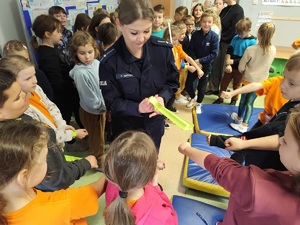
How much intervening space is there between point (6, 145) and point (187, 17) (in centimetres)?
364

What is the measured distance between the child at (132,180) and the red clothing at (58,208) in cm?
13

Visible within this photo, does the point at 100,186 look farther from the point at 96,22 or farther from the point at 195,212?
the point at 96,22

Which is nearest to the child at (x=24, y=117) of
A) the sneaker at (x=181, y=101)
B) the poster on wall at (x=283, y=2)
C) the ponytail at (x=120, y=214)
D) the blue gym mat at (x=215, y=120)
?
the ponytail at (x=120, y=214)

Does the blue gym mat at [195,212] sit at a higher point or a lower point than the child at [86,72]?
lower

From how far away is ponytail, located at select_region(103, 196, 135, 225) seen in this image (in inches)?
32.9

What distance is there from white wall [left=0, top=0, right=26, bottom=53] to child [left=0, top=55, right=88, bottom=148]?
1665 millimetres

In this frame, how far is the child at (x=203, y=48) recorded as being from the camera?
315cm

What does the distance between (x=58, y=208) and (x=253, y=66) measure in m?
2.86

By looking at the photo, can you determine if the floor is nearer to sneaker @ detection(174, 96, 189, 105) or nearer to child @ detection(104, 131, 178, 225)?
sneaker @ detection(174, 96, 189, 105)

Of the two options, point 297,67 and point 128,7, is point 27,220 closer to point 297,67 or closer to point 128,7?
point 128,7

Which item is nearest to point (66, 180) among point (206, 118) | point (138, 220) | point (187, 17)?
point (138, 220)

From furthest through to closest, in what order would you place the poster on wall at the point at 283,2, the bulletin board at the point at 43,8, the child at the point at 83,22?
the poster on wall at the point at 283,2, the child at the point at 83,22, the bulletin board at the point at 43,8

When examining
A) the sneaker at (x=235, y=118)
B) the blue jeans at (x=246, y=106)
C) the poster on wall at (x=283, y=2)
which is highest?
the poster on wall at (x=283, y=2)

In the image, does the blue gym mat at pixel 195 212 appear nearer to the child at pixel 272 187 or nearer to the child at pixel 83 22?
the child at pixel 272 187
